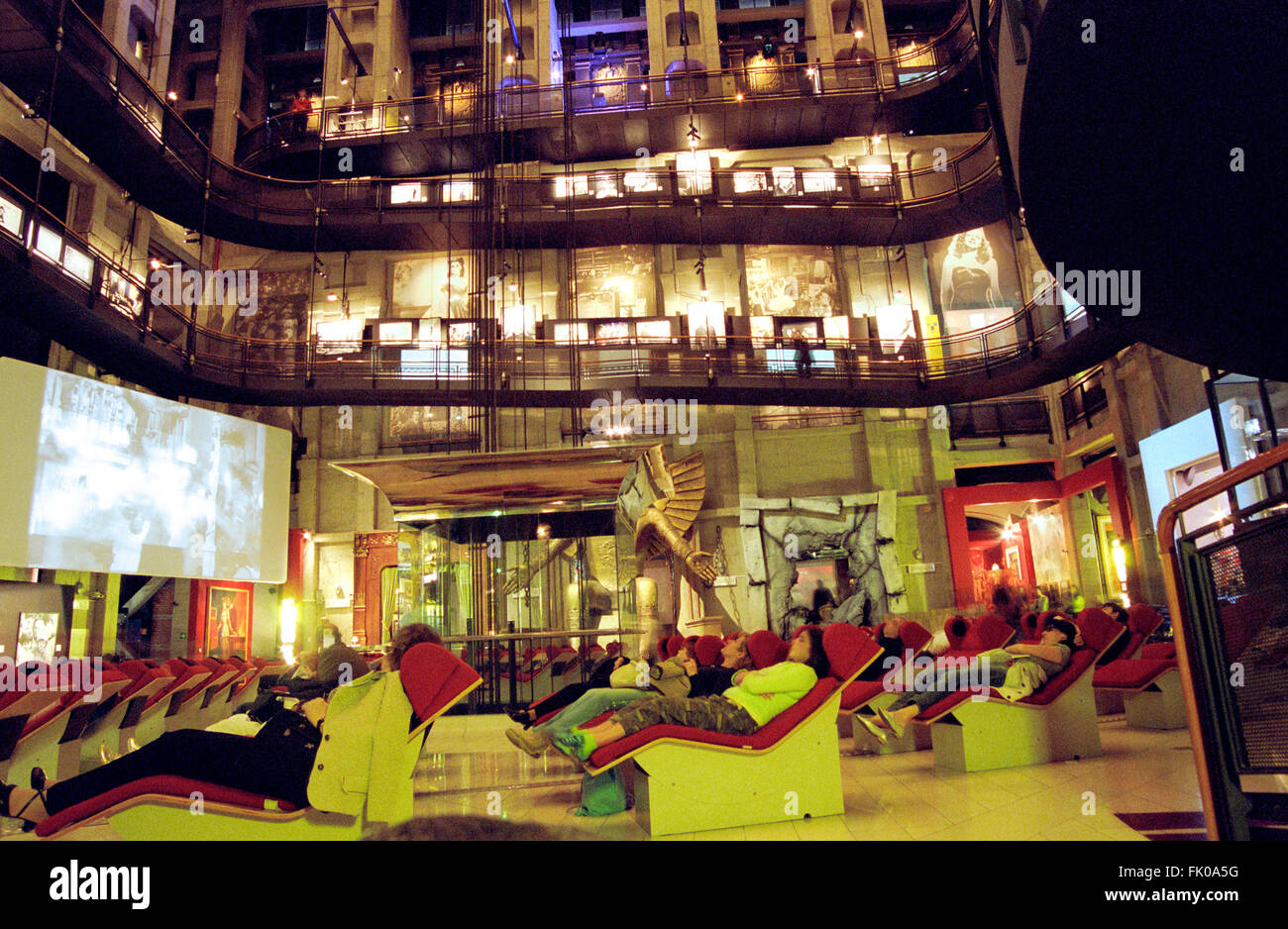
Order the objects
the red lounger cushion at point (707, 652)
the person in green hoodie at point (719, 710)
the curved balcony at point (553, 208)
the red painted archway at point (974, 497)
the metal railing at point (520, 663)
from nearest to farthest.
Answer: the person in green hoodie at point (719, 710) → the red lounger cushion at point (707, 652) → the metal railing at point (520, 663) → the red painted archway at point (974, 497) → the curved balcony at point (553, 208)

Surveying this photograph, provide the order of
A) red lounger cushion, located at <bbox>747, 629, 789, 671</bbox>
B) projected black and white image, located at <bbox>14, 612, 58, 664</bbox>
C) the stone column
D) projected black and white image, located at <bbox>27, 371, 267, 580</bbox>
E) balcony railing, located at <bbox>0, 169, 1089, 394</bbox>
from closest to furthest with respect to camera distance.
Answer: red lounger cushion, located at <bbox>747, 629, 789, 671</bbox> < projected black and white image, located at <bbox>27, 371, 267, 580</bbox> < projected black and white image, located at <bbox>14, 612, 58, 664</bbox> < balcony railing, located at <bbox>0, 169, 1089, 394</bbox> < the stone column

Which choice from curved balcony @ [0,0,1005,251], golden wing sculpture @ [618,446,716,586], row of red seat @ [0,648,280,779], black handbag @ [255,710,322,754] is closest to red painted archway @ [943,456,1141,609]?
golden wing sculpture @ [618,446,716,586]

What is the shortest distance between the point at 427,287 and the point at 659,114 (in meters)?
6.96

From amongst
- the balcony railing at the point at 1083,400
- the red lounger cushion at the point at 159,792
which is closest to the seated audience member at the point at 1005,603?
the red lounger cushion at the point at 159,792

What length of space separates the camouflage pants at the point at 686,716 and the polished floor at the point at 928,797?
1.49 feet

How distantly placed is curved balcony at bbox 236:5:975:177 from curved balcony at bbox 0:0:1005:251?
1.53 meters

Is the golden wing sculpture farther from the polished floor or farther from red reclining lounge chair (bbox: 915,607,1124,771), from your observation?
red reclining lounge chair (bbox: 915,607,1124,771)

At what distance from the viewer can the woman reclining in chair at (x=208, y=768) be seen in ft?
9.50

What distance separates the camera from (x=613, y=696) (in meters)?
4.59

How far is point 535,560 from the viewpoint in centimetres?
838

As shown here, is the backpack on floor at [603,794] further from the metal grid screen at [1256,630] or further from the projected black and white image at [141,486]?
the projected black and white image at [141,486]

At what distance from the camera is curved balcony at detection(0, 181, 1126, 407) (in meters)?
14.0

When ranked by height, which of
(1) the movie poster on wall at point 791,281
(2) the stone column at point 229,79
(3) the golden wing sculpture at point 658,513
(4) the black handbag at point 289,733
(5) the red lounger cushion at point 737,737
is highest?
(2) the stone column at point 229,79
